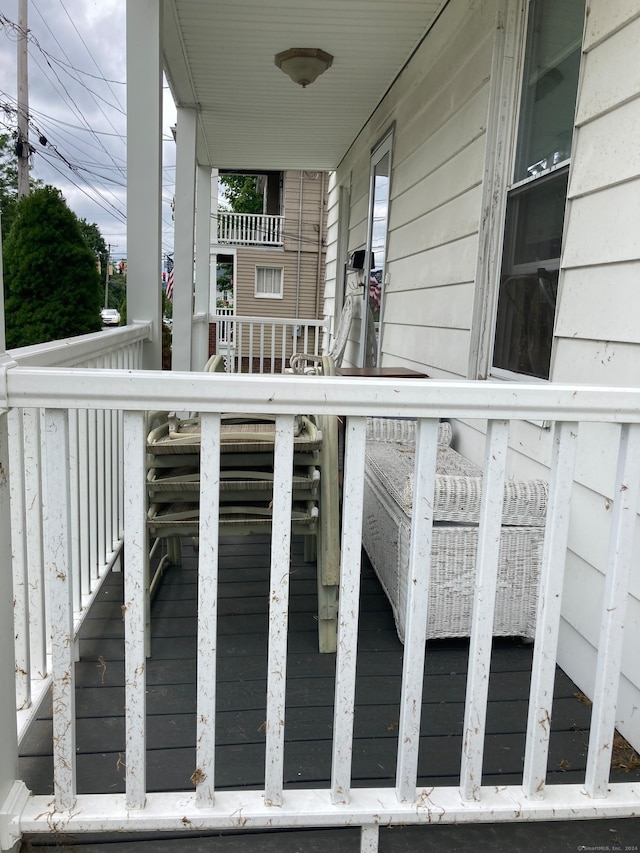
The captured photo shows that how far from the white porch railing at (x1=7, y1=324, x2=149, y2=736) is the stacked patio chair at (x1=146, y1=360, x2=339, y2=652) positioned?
25 cm

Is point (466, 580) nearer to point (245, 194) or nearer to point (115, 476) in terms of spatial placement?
point (115, 476)

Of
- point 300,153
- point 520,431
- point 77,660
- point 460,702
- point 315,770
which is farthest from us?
point 300,153

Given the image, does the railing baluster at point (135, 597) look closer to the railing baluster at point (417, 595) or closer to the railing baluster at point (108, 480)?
the railing baluster at point (417, 595)

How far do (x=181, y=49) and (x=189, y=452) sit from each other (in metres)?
3.57

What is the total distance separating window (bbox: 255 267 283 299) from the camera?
19469mm

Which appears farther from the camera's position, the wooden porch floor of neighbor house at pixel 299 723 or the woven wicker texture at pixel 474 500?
the woven wicker texture at pixel 474 500

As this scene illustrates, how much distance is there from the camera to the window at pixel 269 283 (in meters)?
19.5

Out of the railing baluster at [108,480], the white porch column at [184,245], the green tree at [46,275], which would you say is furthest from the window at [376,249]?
the railing baluster at [108,480]

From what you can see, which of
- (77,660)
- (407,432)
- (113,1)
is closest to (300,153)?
(113,1)

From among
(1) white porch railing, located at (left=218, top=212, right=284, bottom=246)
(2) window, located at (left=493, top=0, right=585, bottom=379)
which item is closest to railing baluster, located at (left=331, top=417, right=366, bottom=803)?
(2) window, located at (left=493, top=0, right=585, bottom=379)

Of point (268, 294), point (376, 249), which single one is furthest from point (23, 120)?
point (376, 249)

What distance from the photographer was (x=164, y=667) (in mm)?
1979

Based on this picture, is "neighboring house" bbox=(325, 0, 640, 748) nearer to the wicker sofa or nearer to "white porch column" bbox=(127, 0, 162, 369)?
the wicker sofa

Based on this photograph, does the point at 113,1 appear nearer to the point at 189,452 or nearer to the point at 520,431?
the point at 189,452
